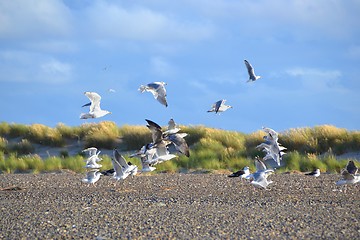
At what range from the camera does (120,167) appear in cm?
1402

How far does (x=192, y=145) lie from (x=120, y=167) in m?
11.0

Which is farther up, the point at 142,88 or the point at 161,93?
the point at 142,88

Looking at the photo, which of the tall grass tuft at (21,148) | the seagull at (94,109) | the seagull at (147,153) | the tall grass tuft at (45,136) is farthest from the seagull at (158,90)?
the tall grass tuft at (45,136)

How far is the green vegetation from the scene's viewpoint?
2122cm

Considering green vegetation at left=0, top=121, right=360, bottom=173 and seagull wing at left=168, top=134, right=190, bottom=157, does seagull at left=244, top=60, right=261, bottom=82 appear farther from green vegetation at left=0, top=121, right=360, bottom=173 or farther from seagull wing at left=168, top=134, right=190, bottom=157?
green vegetation at left=0, top=121, right=360, bottom=173

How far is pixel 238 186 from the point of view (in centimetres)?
1512

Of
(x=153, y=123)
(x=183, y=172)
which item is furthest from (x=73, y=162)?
(x=153, y=123)

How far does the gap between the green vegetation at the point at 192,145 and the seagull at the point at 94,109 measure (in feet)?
18.1

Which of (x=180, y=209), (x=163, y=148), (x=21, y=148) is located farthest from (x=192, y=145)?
(x=180, y=209)

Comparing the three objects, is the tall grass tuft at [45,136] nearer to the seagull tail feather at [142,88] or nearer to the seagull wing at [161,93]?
the seagull tail feather at [142,88]

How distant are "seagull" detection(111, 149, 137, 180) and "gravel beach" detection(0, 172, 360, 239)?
0.33 meters

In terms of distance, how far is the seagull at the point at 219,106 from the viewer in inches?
602

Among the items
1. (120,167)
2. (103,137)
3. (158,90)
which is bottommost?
(120,167)

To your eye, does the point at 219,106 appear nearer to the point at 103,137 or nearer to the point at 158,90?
the point at 158,90
